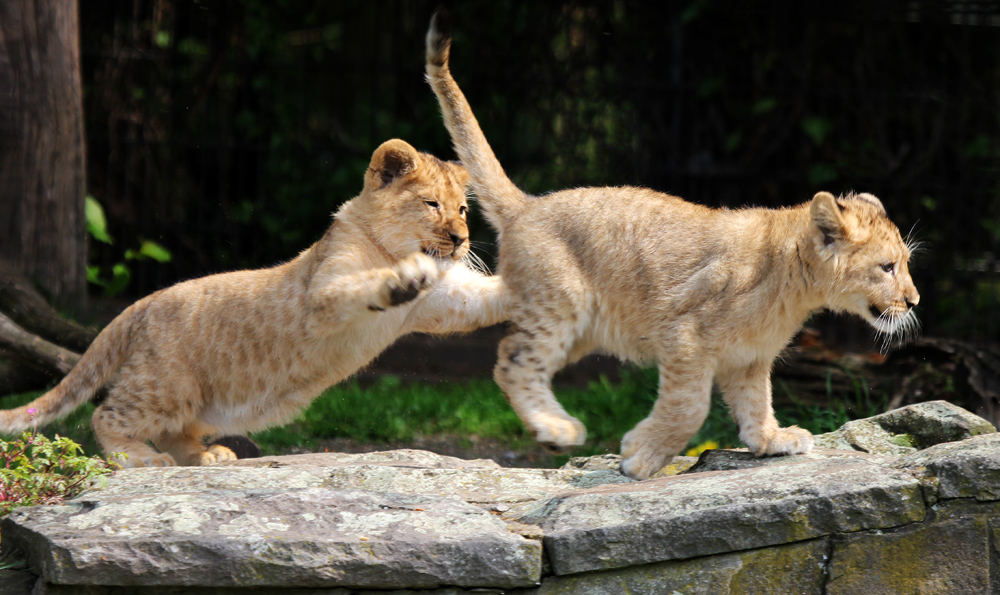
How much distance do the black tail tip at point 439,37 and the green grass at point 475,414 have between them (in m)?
2.66

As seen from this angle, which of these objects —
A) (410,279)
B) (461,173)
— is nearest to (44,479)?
(410,279)

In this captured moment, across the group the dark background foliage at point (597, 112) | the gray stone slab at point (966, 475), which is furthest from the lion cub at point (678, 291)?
the dark background foliage at point (597, 112)

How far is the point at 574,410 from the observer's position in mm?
7426

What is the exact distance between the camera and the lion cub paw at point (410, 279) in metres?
3.99

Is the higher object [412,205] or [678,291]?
[412,205]

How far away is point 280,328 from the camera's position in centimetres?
455

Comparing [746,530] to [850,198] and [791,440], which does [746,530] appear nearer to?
[791,440]

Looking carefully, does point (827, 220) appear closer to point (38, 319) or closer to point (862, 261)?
point (862, 261)

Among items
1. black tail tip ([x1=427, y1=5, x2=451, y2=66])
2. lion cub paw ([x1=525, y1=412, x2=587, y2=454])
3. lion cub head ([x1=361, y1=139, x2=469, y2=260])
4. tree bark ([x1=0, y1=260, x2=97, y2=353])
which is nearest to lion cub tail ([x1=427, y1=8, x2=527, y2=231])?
black tail tip ([x1=427, y1=5, x2=451, y2=66])

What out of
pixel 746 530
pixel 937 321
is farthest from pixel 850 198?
pixel 937 321

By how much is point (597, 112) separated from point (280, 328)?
4.88m

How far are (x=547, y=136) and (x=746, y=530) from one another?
19.4ft

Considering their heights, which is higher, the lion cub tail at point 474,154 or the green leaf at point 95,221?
the lion cub tail at point 474,154

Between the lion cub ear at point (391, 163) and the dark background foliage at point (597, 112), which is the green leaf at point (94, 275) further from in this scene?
the lion cub ear at point (391, 163)
